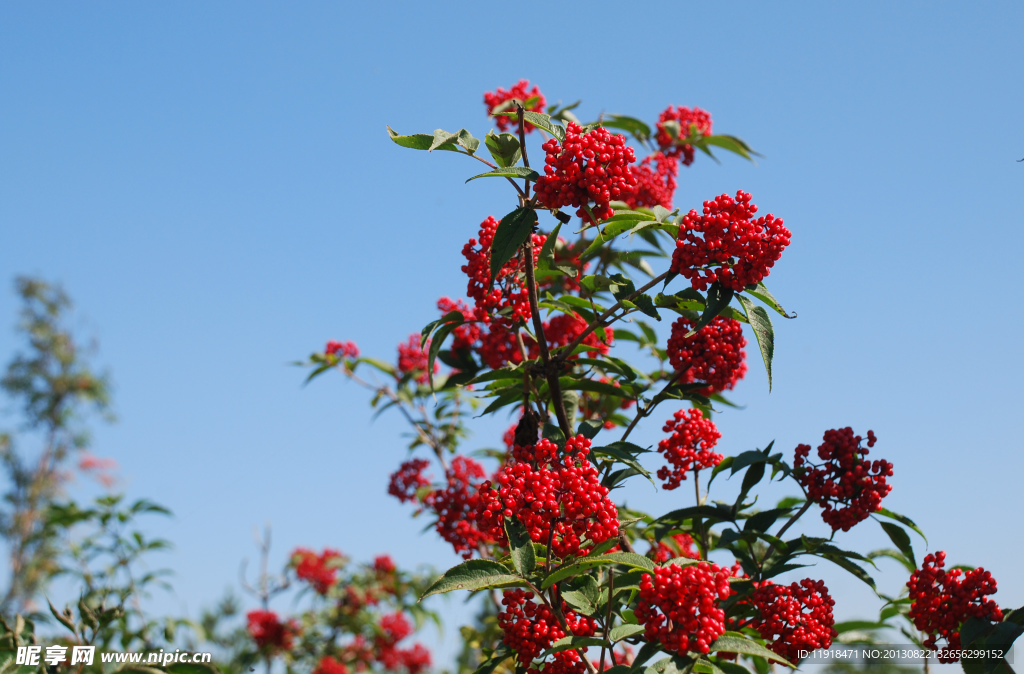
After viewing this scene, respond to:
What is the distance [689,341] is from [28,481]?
24.0 m

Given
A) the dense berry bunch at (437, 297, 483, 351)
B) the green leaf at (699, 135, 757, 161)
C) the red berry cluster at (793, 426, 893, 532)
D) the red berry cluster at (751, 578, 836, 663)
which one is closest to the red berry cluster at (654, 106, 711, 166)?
the green leaf at (699, 135, 757, 161)

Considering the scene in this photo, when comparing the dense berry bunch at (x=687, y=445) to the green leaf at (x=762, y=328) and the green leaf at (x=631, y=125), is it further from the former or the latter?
the green leaf at (x=631, y=125)

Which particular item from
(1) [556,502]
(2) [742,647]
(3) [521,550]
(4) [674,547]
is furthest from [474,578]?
A: (4) [674,547]

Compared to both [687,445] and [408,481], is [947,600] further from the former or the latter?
[408,481]

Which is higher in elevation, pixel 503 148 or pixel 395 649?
pixel 503 148

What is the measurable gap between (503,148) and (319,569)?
647 cm

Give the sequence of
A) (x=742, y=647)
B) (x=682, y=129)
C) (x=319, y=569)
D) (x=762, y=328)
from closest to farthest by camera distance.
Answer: (x=742, y=647) < (x=762, y=328) < (x=682, y=129) < (x=319, y=569)

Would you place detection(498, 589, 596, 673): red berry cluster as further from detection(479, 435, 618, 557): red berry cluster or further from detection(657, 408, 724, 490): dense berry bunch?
detection(657, 408, 724, 490): dense berry bunch

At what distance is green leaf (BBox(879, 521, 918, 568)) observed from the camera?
300 cm

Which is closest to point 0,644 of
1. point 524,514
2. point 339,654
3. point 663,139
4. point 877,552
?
point 524,514

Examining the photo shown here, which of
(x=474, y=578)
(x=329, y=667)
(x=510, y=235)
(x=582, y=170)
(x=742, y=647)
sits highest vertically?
(x=582, y=170)

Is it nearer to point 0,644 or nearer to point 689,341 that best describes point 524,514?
point 689,341

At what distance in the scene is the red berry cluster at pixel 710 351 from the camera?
305cm

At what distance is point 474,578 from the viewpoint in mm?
2006
